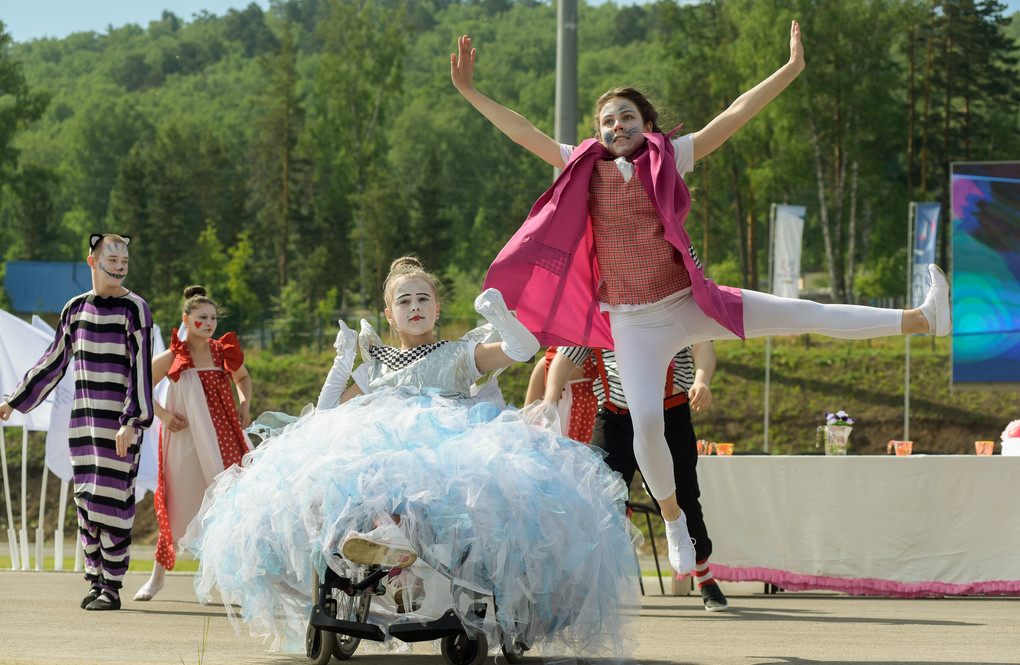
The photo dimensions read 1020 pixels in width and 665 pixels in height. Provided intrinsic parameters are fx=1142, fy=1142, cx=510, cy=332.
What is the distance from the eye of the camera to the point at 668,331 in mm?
4547

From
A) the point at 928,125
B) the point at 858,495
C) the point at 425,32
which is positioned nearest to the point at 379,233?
the point at 928,125

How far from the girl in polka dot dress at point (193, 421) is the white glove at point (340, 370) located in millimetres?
2240

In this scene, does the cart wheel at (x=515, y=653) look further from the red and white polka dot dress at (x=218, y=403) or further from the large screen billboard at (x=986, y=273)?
the large screen billboard at (x=986, y=273)

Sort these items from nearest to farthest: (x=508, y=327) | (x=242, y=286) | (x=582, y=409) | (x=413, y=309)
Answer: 1. (x=508, y=327)
2. (x=413, y=309)
3. (x=582, y=409)
4. (x=242, y=286)

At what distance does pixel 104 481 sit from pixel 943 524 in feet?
15.7

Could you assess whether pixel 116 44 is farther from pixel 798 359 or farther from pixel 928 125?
pixel 798 359

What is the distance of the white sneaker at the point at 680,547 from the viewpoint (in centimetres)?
462

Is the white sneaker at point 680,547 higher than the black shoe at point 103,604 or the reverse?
higher

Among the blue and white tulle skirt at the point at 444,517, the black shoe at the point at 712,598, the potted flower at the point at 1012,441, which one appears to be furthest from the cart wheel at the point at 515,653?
the potted flower at the point at 1012,441

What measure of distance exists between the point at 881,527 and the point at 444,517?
4232 millimetres

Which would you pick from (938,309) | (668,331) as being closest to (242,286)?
(668,331)

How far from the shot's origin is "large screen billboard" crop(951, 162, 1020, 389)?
11.1 meters

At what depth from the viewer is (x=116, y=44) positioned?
96500 mm

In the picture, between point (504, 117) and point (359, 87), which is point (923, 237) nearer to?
point (504, 117)
